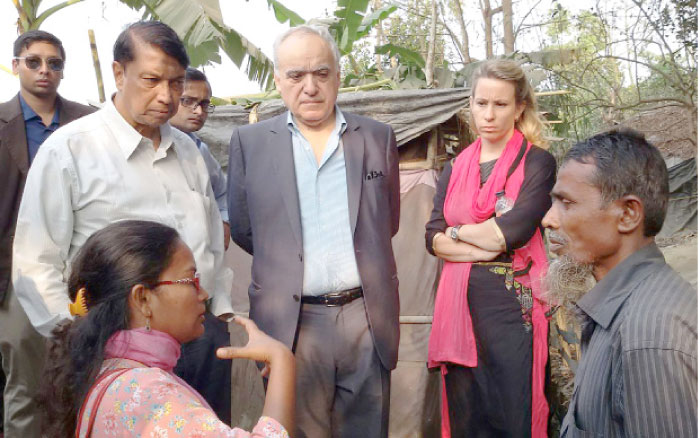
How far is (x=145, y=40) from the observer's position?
9.13ft

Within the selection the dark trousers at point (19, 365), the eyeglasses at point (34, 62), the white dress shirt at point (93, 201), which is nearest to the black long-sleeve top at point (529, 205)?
the white dress shirt at point (93, 201)

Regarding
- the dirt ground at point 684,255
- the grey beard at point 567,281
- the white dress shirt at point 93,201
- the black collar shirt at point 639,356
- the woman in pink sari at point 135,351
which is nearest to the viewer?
the black collar shirt at point 639,356

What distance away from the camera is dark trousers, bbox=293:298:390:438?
290 cm

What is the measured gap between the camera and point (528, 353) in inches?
135

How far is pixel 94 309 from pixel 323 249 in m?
1.21

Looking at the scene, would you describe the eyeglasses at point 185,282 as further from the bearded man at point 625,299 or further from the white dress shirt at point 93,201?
the bearded man at point 625,299

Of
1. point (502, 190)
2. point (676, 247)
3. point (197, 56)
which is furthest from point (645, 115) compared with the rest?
point (502, 190)

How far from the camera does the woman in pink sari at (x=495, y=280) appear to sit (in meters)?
3.41

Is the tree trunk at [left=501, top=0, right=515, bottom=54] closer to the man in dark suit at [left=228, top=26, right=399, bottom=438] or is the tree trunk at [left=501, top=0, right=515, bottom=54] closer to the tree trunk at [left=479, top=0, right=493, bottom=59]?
the tree trunk at [left=479, top=0, right=493, bottom=59]

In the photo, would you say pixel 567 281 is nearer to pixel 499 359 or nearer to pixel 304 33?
pixel 499 359

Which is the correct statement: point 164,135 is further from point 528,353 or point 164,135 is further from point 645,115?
point 645,115

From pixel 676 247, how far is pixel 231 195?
402 inches

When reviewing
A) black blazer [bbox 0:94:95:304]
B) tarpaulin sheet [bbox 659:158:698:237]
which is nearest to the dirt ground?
tarpaulin sheet [bbox 659:158:698:237]

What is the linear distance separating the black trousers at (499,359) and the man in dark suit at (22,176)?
2274 mm
